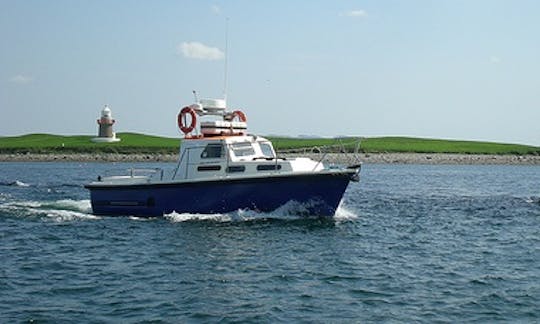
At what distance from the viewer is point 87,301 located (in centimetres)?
1455

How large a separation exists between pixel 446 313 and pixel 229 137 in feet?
49.3

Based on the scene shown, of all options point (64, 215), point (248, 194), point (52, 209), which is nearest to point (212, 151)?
point (248, 194)

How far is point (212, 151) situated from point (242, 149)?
119 cm

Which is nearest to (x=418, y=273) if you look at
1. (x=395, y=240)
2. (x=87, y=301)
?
(x=395, y=240)

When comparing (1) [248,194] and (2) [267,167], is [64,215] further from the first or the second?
(2) [267,167]

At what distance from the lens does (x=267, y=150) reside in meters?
28.4

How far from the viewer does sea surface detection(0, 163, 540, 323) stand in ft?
45.8

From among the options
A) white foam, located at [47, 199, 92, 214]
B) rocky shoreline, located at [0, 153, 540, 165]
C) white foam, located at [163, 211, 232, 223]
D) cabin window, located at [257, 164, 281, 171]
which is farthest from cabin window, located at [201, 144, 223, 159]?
rocky shoreline, located at [0, 153, 540, 165]

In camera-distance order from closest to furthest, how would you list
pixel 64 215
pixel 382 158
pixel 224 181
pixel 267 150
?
pixel 224 181, pixel 267 150, pixel 64 215, pixel 382 158

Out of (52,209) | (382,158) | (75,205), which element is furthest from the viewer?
(382,158)

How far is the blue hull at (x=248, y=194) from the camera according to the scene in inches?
1015

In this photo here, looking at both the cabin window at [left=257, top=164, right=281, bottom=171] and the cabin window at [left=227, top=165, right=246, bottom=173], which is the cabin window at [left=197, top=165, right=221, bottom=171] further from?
the cabin window at [left=257, top=164, right=281, bottom=171]

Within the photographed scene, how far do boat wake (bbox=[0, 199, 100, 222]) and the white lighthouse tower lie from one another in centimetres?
8019

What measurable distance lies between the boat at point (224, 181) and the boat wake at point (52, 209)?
137 centimetres
